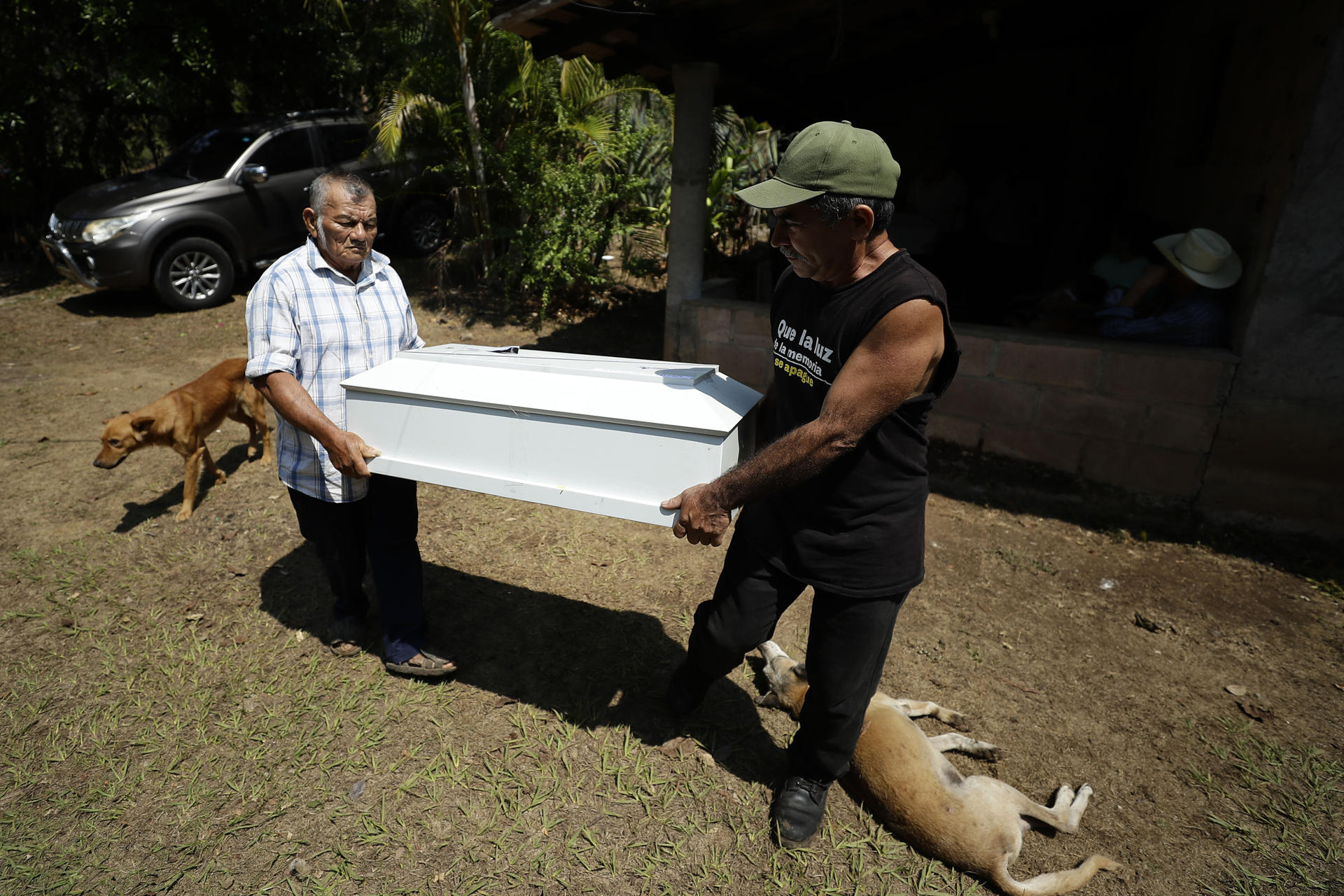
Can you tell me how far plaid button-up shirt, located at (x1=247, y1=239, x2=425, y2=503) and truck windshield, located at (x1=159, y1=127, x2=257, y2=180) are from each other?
24.5 feet

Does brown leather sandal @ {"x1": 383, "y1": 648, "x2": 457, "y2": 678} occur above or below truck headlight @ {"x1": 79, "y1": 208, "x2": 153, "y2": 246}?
below

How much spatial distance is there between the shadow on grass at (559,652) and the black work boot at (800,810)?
25 centimetres

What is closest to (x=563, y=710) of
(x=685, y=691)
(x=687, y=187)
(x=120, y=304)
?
(x=685, y=691)

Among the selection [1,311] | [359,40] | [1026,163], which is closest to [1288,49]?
[1026,163]

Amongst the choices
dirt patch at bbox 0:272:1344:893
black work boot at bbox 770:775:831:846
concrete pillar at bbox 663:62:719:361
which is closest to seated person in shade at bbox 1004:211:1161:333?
dirt patch at bbox 0:272:1344:893

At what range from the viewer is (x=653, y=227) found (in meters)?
8.95

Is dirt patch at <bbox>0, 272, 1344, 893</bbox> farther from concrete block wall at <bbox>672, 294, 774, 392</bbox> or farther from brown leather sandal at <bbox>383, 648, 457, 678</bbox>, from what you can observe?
concrete block wall at <bbox>672, 294, 774, 392</bbox>

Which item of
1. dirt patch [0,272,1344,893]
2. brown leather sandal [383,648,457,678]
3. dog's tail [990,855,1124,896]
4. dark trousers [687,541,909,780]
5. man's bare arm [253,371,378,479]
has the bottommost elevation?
dirt patch [0,272,1344,893]

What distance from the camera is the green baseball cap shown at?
1.68 m

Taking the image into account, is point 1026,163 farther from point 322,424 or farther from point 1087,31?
point 322,424

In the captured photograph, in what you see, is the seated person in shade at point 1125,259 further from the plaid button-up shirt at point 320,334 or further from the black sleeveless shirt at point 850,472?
the plaid button-up shirt at point 320,334

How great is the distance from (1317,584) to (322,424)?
193 inches

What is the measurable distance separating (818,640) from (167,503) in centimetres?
423

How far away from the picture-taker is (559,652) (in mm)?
3152
